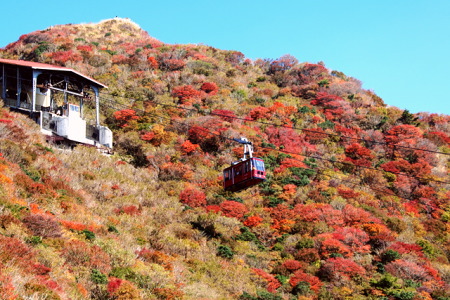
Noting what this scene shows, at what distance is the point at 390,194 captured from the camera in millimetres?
37094

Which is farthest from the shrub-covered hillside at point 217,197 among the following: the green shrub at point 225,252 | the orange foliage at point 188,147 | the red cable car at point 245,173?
the red cable car at point 245,173

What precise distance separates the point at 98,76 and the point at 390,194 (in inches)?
1339

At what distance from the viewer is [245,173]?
78.0ft

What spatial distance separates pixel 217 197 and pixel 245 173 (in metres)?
9.61

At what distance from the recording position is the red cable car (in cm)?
2322

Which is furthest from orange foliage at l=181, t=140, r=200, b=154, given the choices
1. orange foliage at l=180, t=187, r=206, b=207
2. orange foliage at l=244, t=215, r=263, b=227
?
orange foliage at l=244, t=215, r=263, b=227

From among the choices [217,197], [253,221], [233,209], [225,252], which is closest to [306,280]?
[225,252]

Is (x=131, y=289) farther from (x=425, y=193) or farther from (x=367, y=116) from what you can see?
(x=367, y=116)

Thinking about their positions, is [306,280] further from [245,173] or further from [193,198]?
[193,198]

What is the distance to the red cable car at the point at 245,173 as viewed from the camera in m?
23.2

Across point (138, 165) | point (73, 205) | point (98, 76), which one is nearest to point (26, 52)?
point (98, 76)

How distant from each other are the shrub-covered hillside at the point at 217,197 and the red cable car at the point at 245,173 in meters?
2.17

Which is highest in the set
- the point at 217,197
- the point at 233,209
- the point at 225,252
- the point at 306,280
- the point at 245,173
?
the point at 245,173

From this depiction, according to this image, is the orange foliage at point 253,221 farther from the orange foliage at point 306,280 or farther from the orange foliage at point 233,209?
the orange foliage at point 306,280
